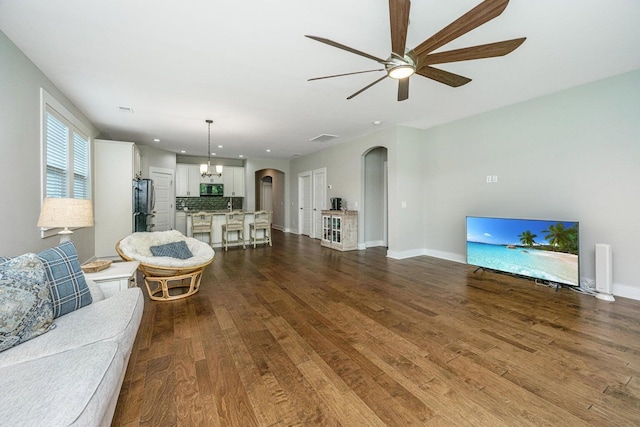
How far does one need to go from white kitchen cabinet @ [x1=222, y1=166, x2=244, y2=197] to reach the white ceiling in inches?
175

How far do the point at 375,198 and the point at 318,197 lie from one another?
192 centimetres

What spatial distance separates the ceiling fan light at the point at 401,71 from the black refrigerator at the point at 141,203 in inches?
212

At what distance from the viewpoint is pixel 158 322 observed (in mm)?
2561

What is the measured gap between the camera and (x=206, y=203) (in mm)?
9117

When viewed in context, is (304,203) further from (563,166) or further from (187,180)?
(563,166)

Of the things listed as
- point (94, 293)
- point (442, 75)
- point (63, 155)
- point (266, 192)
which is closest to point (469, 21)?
point (442, 75)

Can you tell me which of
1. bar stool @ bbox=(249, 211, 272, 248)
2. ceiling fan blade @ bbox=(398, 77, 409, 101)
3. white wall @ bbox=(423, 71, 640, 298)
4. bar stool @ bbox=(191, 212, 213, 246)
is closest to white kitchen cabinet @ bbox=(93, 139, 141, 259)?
bar stool @ bbox=(191, 212, 213, 246)

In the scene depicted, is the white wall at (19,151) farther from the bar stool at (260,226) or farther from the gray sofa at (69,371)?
the bar stool at (260,226)

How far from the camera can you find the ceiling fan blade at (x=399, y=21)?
5.26ft

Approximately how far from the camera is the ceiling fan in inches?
64.7

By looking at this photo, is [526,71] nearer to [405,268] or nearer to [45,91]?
[405,268]

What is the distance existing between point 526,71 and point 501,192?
1.96 metres

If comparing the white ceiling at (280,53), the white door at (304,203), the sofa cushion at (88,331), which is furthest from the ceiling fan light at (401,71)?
the white door at (304,203)

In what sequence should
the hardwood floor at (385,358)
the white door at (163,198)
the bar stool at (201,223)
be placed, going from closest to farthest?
the hardwood floor at (385,358) → the bar stool at (201,223) → the white door at (163,198)
